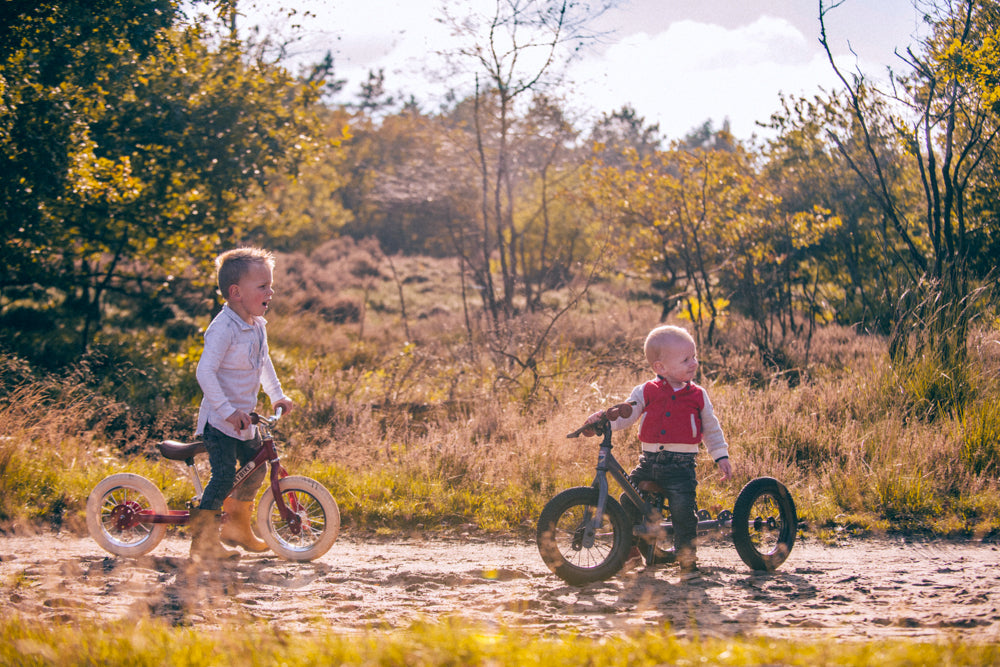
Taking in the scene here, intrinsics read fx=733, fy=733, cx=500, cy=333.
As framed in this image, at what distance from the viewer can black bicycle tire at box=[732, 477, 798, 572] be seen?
168 inches

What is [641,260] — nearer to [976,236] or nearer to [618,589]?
[976,236]

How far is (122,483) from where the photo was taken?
483 centimetres

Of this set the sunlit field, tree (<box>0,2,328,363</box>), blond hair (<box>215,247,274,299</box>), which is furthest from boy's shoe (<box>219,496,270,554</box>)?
tree (<box>0,2,328,363</box>)

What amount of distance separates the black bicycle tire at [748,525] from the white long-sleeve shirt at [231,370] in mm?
2892

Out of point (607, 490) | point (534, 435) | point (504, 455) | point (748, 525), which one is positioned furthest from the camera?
point (534, 435)

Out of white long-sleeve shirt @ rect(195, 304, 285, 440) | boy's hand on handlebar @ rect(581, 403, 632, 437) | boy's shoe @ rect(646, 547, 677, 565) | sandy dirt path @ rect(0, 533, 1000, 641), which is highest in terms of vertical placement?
white long-sleeve shirt @ rect(195, 304, 285, 440)

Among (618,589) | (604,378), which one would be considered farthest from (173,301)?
(618,589)

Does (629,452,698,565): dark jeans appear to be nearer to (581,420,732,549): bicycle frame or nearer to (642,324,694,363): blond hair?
(581,420,732,549): bicycle frame

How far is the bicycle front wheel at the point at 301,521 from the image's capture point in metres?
4.62

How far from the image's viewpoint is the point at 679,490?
4168mm

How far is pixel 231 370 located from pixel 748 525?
327 cm

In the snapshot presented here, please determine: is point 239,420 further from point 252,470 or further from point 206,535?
point 206,535

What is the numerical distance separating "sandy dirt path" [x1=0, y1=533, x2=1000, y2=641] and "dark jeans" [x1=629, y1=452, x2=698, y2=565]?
0.24 m

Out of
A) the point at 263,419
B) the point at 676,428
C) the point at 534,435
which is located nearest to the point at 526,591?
the point at 676,428
